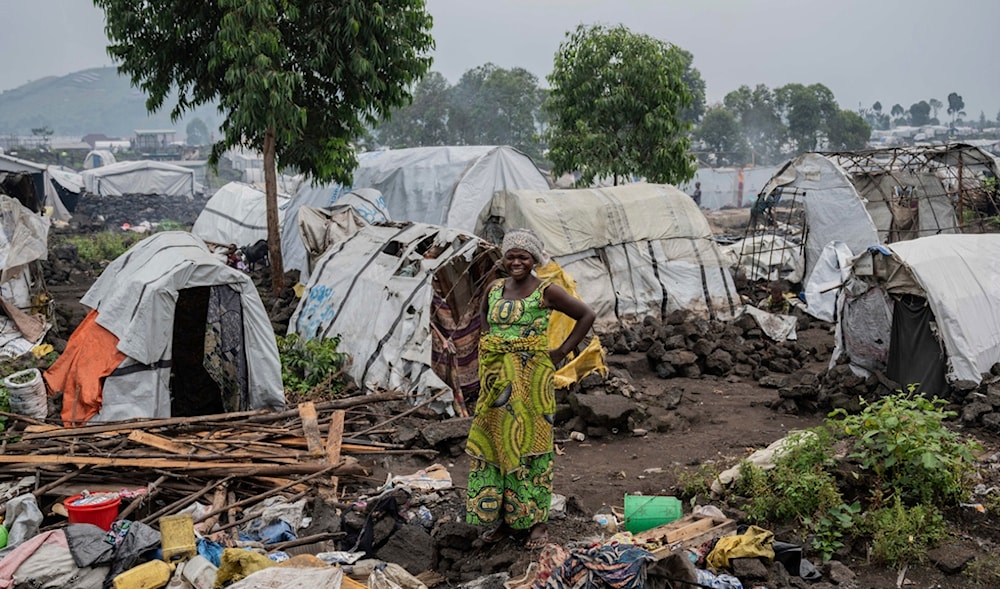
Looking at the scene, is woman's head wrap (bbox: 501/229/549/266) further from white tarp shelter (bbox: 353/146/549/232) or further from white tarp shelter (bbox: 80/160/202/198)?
white tarp shelter (bbox: 80/160/202/198)

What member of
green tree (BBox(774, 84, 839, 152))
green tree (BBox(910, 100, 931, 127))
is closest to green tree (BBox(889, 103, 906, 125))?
green tree (BBox(910, 100, 931, 127))

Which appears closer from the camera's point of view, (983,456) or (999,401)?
(983,456)

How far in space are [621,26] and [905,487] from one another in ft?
39.4

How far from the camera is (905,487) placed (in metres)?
5.78

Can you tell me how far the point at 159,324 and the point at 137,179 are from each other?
40881 millimetres

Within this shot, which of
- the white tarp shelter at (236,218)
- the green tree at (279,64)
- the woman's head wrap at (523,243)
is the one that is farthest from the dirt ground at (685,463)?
the white tarp shelter at (236,218)

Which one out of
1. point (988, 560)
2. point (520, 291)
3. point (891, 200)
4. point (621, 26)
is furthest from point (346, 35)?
point (891, 200)

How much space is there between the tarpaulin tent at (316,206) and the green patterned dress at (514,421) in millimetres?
10514

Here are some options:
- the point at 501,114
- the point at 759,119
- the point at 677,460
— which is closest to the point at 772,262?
the point at 677,460

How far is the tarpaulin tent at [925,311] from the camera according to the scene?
351 inches

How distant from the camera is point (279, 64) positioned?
12328mm

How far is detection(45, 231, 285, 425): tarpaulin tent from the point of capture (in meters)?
7.77

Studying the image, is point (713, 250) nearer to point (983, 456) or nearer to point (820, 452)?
point (983, 456)

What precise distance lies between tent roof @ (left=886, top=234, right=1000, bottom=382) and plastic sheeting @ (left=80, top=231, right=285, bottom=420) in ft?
21.4
